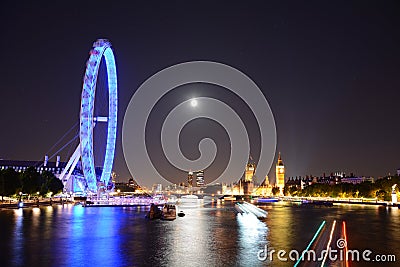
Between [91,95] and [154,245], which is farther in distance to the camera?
[91,95]

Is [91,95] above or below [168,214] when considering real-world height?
above

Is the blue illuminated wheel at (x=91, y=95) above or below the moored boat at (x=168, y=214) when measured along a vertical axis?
above

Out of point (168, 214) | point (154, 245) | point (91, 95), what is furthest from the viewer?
point (91, 95)

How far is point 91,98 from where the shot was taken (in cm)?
6494

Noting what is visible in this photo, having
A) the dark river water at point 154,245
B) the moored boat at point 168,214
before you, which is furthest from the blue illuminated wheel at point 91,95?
the dark river water at point 154,245

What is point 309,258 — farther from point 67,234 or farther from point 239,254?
point 67,234

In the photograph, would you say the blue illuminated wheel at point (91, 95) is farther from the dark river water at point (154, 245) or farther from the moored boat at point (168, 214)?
the dark river water at point (154, 245)

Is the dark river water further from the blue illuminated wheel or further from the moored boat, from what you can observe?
the blue illuminated wheel

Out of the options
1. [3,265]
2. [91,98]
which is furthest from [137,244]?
[91,98]

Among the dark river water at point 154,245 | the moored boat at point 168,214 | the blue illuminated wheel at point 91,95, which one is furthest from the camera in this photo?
the blue illuminated wheel at point 91,95

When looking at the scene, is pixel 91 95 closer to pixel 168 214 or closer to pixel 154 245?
pixel 168 214

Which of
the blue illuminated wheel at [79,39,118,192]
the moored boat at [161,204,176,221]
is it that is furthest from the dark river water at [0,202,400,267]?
the blue illuminated wheel at [79,39,118,192]

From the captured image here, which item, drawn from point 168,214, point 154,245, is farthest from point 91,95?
point 154,245

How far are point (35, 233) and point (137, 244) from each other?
7732 millimetres
